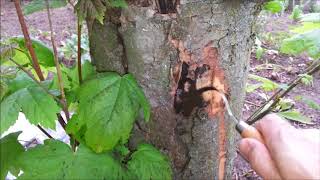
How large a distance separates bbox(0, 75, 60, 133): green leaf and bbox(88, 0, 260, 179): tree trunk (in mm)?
214

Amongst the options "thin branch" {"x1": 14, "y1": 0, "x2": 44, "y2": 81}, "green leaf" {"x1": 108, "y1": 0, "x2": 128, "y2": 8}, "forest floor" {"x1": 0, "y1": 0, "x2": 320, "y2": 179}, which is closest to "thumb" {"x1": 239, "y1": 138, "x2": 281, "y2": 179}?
"green leaf" {"x1": 108, "y1": 0, "x2": 128, "y2": 8}

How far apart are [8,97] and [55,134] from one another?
4.21 ft

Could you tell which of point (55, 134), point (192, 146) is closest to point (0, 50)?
point (192, 146)

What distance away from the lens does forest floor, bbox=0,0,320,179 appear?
2.37m

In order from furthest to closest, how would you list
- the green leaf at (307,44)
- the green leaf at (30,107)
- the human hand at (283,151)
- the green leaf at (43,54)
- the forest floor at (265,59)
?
the forest floor at (265,59) < the green leaf at (307,44) < the green leaf at (43,54) < the green leaf at (30,107) < the human hand at (283,151)

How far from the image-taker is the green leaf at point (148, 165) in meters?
1.05

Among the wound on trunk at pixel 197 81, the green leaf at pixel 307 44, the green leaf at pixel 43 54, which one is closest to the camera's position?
the wound on trunk at pixel 197 81

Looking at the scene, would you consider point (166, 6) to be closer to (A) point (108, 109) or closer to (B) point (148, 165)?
(A) point (108, 109)

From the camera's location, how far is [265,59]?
127 inches

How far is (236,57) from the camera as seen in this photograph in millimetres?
1110

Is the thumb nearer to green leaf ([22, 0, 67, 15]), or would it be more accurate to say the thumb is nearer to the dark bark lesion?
the dark bark lesion

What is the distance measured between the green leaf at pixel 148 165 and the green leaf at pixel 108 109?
0.10 m

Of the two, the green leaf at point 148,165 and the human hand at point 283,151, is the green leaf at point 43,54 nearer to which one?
the green leaf at point 148,165

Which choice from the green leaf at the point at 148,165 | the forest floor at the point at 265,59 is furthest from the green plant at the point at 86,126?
the forest floor at the point at 265,59
